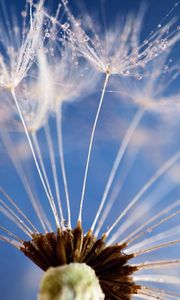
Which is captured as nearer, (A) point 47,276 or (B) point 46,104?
(A) point 47,276

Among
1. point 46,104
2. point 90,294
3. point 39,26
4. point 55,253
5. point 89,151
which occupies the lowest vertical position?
point 90,294

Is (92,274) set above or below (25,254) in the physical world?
below

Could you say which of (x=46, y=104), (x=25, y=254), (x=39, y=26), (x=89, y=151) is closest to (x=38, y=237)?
(x=25, y=254)

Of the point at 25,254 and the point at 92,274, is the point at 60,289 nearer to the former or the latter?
the point at 92,274

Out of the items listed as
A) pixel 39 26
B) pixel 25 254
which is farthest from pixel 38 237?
pixel 39 26

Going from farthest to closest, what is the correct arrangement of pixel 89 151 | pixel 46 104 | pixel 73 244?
1. pixel 46 104
2. pixel 89 151
3. pixel 73 244

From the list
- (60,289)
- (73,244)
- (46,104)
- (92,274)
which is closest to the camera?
(60,289)

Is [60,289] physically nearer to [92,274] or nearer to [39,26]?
[92,274]

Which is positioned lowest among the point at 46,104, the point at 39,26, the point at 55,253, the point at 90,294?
the point at 90,294

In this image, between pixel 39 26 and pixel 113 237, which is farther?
pixel 39 26
